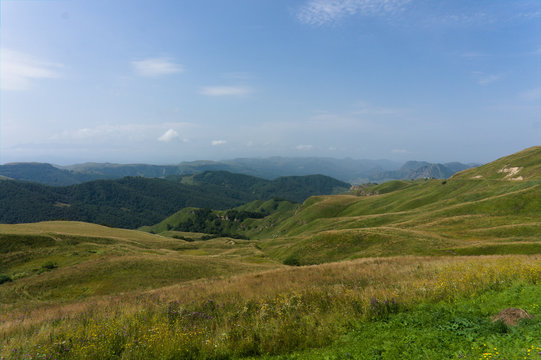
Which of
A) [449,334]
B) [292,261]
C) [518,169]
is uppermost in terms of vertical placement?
[518,169]

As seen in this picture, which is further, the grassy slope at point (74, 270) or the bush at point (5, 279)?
the bush at point (5, 279)

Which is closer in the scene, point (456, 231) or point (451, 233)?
point (451, 233)

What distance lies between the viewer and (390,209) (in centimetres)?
10469

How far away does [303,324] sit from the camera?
30.6 feet

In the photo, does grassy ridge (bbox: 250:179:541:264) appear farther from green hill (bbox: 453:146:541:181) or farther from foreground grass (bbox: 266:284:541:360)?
foreground grass (bbox: 266:284:541:360)

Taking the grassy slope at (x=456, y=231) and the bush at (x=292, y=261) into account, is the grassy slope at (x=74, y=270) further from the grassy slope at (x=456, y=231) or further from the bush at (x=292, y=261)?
the grassy slope at (x=456, y=231)

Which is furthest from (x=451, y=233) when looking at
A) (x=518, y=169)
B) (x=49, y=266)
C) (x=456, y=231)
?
(x=518, y=169)

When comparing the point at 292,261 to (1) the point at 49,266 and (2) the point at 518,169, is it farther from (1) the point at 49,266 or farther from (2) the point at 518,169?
(2) the point at 518,169

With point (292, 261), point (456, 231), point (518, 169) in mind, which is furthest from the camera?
point (518, 169)

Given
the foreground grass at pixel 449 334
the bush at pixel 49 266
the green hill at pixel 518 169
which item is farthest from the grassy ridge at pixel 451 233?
the bush at pixel 49 266

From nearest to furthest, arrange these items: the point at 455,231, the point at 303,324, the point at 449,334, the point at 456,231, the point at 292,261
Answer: the point at 449,334
the point at 303,324
the point at 292,261
the point at 456,231
the point at 455,231

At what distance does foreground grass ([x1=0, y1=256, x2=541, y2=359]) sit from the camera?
745 cm

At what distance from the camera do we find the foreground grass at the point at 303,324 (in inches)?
293

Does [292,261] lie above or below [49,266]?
below
